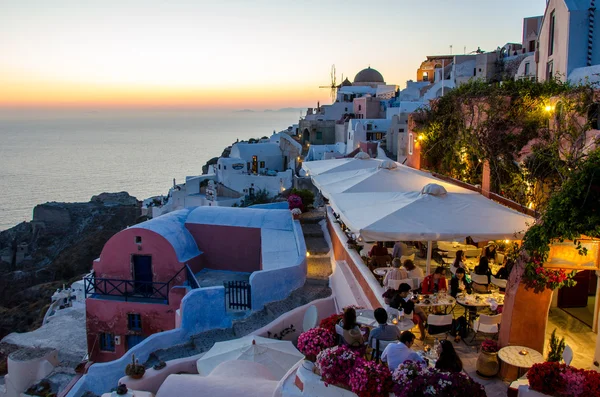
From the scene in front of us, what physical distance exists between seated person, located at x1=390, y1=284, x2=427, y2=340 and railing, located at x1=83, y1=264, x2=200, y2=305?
339 inches

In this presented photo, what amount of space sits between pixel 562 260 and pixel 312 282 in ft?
27.3

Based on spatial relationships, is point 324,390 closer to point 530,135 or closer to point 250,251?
point 530,135

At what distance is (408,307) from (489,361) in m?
1.62

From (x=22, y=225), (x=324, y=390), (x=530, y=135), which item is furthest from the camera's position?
(x=22, y=225)

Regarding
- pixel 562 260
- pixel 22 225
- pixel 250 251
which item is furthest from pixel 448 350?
pixel 22 225

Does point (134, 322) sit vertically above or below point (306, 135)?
below

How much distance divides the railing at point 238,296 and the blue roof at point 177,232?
3191mm

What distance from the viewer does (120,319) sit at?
51.8ft

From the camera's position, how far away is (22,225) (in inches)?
2261

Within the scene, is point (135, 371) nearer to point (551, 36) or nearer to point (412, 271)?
point (412, 271)

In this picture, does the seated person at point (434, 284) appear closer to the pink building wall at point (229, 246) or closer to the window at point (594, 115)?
the window at point (594, 115)

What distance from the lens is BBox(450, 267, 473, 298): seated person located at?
9594mm

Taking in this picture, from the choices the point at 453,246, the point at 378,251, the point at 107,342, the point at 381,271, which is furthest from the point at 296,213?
the point at 381,271

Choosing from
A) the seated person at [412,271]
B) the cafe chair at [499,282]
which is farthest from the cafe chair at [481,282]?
the seated person at [412,271]
